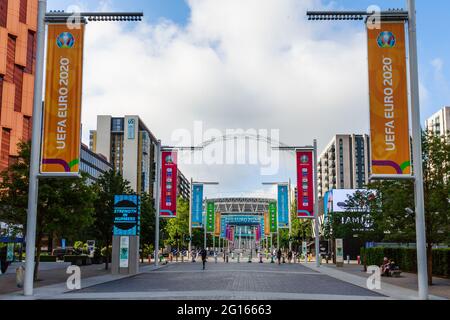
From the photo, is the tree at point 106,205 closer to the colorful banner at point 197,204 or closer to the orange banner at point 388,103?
the colorful banner at point 197,204

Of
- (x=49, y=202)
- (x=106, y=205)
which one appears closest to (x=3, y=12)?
(x=106, y=205)

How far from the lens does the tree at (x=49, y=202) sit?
28.9 metres

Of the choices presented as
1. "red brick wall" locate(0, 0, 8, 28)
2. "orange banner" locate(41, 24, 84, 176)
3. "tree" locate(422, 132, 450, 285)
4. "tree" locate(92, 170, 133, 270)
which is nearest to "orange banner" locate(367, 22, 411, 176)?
"tree" locate(422, 132, 450, 285)

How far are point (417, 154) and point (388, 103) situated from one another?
2.17 m

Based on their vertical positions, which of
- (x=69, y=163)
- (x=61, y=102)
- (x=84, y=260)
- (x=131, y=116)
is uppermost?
(x=131, y=116)

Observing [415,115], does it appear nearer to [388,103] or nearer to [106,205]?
[388,103]

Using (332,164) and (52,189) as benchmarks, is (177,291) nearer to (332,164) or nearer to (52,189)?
(52,189)

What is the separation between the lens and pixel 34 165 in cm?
2180

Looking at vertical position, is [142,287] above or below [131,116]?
below

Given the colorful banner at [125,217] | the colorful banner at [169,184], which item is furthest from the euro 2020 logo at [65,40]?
the colorful banner at [169,184]

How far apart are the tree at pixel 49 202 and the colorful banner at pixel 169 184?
1973 cm

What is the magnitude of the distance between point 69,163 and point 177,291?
6.42 meters
